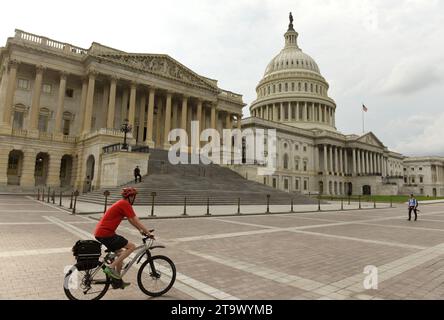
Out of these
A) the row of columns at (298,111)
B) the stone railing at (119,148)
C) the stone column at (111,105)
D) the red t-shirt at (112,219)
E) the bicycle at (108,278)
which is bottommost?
the bicycle at (108,278)

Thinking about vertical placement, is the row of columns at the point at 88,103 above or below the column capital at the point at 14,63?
below

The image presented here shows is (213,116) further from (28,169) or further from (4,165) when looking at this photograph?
(4,165)

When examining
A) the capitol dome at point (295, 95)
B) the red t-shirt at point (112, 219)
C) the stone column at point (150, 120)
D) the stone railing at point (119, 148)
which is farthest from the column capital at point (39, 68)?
the capitol dome at point (295, 95)

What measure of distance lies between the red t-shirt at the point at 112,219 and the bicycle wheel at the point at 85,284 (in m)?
0.59

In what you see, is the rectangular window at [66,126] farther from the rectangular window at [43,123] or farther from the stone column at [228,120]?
the stone column at [228,120]

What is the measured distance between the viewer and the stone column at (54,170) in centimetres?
3666

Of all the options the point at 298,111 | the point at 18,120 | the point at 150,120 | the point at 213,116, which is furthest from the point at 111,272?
the point at 298,111

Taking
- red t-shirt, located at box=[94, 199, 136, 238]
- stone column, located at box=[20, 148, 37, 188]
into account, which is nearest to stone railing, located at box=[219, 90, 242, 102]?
stone column, located at box=[20, 148, 37, 188]

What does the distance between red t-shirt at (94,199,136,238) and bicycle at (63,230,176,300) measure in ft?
1.29

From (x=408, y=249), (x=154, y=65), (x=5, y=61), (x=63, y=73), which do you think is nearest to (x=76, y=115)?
(x=63, y=73)

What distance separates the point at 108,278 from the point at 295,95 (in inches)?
3842

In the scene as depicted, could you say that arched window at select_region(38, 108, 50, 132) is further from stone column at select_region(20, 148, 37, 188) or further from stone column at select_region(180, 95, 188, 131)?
stone column at select_region(180, 95, 188, 131)

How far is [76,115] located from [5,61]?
10.9m

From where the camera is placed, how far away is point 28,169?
3488 cm
